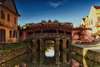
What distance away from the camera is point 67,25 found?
38.9 meters

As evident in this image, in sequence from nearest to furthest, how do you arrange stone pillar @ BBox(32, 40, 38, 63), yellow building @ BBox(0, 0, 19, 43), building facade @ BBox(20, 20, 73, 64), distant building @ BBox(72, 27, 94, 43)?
yellow building @ BBox(0, 0, 19, 43) < stone pillar @ BBox(32, 40, 38, 63) < building facade @ BBox(20, 20, 73, 64) < distant building @ BBox(72, 27, 94, 43)

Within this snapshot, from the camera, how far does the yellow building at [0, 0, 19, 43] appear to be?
3167 cm

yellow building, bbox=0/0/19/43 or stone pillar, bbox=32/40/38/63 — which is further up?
yellow building, bbox=0/0/19/43

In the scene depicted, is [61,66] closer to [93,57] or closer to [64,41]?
[64,41]

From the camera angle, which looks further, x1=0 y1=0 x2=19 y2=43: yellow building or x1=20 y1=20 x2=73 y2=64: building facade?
x1=20 y1=20 x2=73 y2=64: building facade

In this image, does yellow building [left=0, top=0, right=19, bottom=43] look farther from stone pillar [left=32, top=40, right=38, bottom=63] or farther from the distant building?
the distant building

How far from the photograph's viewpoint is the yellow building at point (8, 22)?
31.7 metres

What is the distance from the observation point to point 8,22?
35.3m

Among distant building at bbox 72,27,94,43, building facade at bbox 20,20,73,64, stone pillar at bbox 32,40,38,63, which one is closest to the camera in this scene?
stone pillar at bbox 32,40,38,63

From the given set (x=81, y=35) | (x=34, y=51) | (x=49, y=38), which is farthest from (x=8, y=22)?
(x=81, y=35)

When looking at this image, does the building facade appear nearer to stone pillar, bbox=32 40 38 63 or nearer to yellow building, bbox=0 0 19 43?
stone pillar, bbox=32 40 38 63

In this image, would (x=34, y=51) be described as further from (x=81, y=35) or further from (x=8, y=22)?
(x=81, y=35)

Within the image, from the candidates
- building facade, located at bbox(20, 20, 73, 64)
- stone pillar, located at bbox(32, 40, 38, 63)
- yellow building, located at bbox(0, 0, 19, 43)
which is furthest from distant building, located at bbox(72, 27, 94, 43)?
yellow building, located at bbox(0, 0, 19, 43)

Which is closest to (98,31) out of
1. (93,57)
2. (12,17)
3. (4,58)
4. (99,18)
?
(99,18)
